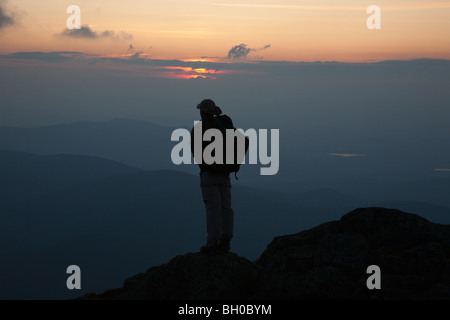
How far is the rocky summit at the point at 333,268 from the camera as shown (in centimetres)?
1330

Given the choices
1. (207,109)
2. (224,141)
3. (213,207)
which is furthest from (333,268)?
(207,109)

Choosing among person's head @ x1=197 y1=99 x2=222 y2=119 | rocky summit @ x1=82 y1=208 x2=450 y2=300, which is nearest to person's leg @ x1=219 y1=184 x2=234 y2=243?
rocky summit @ x1=82 y1=208 x2=450 y2=300

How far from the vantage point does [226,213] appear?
15461 millimetres

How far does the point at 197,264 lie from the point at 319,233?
4.50m

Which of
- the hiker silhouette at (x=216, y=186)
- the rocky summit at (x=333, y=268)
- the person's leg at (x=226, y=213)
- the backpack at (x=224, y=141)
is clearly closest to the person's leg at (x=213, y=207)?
the hiker silhouette at (x=216, y=186)

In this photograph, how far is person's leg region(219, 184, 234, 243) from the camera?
609 inches

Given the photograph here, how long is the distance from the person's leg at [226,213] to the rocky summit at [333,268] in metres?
0.74

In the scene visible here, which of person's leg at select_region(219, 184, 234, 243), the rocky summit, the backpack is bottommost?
the rocky summit

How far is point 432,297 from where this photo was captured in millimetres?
12945

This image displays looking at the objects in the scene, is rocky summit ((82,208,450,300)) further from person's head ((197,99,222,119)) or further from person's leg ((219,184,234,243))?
person's head ((197,99,222,119))

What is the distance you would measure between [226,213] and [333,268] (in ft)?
12.1
